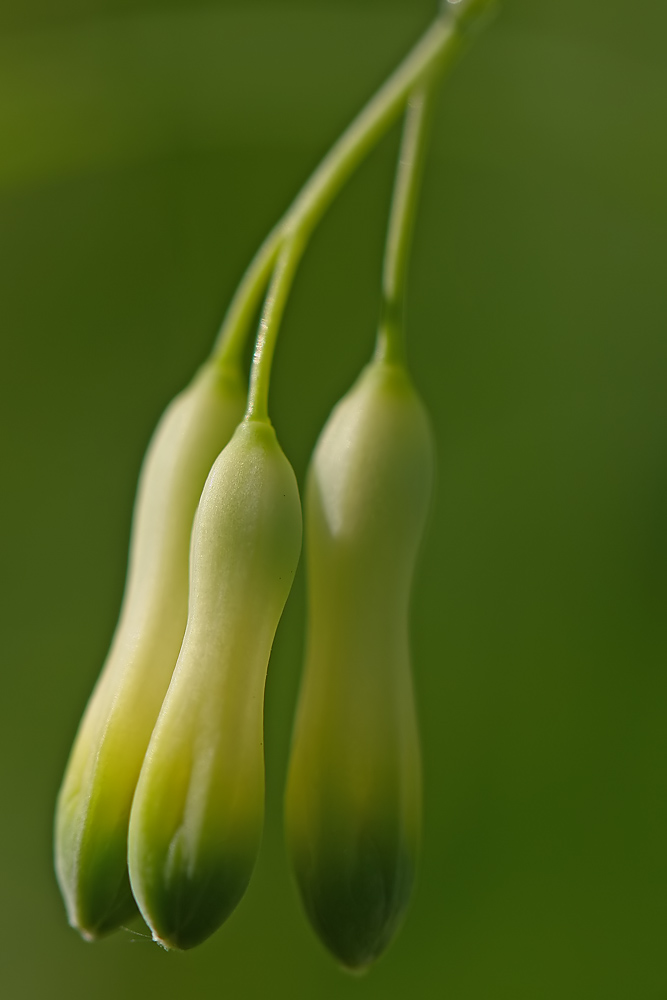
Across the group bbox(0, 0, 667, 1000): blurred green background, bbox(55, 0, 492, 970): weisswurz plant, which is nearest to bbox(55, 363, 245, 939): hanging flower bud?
bbox(55, 0, 492, 970): weisswurz plant

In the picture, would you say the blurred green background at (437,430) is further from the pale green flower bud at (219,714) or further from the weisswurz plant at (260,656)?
the pale green flower bud at (219,714)

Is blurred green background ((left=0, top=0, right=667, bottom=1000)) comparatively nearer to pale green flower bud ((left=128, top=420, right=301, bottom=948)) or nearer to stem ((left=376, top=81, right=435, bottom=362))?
stem ((left=376, top=81, right=435, bottom=362))

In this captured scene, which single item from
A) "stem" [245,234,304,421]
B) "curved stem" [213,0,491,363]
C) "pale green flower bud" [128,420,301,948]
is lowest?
"pale green flower bud" [128,420,301,948]

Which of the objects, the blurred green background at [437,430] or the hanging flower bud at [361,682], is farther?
the blurred green background at [437,430]

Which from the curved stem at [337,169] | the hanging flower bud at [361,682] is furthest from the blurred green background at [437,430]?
the hanging flower bud at [361,682]

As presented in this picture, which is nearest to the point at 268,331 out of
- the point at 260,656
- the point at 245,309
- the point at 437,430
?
the point at 245,309

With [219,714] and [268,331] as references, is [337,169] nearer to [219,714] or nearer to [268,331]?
[268,331]
